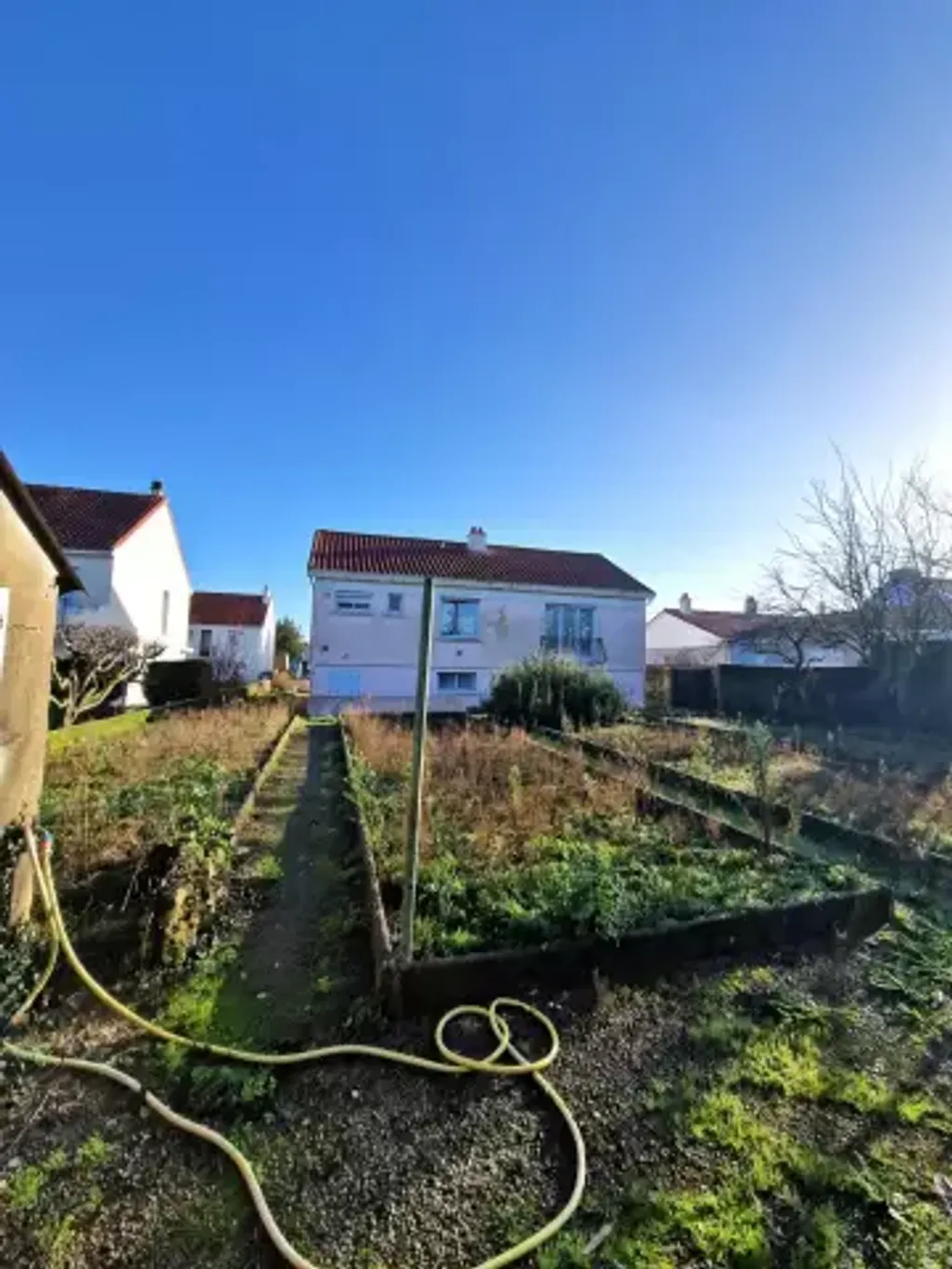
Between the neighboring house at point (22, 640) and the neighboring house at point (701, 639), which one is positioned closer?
the neighboring house at point (22, 640)

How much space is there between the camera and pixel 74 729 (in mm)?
10891

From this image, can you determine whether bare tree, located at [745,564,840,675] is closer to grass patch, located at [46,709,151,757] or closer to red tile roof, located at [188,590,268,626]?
grass patch, located at [46,709,151,757]

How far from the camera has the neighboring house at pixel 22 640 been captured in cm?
381

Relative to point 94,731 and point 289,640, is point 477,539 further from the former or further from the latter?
point 289,640

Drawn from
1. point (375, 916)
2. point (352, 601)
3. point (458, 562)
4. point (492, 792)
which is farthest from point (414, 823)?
point (458, 562)

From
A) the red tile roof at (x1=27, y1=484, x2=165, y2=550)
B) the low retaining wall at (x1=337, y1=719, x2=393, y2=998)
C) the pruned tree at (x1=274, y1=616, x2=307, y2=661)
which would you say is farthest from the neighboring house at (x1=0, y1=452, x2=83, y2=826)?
the pruned tree at (x1=274, y1=616, x2=307, y2=661)

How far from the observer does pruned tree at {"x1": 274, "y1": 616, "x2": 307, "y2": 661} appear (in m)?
46.1

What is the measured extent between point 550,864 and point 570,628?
20.0 metres

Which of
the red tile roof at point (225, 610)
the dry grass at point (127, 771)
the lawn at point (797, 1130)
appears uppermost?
the red tile roof at point (225, 610)

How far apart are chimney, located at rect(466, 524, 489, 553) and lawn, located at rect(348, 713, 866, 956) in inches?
720

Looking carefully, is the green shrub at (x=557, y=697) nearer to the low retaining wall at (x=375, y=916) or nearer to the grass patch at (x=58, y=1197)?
the low retaining wall at (x=375, y=916)

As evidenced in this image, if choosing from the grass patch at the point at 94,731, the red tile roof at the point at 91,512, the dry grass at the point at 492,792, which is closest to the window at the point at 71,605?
the red tile roof at the point at 91,512

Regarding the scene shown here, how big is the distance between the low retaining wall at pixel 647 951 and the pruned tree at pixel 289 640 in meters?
44.6

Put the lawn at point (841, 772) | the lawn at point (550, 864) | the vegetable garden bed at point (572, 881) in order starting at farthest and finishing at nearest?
the lawn at point (841, 772) < the lawn at point (550, 864) < the vegetable garden bed at point (572, 881)
